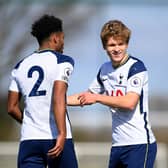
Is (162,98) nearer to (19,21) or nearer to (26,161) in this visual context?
(19,21)

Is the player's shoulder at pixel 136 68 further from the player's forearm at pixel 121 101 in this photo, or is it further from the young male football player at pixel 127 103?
the player's forearm at pixel 121 101

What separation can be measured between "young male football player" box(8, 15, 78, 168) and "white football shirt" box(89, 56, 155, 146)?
32 cm

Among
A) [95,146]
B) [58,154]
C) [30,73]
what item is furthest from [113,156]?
[95,146]

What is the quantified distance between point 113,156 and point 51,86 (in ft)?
2.05

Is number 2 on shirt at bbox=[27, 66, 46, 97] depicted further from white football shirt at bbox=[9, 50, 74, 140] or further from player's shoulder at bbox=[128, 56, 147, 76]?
player's shoulder at bbox=[128, 56, 147, 76]

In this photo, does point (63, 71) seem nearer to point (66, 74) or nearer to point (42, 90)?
point (66, 74)

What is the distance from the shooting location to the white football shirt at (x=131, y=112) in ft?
14.1

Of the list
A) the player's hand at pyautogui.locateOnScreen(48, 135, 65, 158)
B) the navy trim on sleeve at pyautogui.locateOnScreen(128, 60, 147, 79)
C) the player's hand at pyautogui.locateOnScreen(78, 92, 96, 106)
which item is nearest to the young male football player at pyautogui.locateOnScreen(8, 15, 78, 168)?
the player's hand at pyautogui.locateOnScreen(48, 135, 65, 158)

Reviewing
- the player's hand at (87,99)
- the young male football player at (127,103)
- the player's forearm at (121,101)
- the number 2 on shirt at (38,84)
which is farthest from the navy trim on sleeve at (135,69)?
the number 2 on shirt at (38,84)

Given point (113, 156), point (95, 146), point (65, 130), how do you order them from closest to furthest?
1. point (65, 130)
2. point (113, 156)
3. point (95, 146)

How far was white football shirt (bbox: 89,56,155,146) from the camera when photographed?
14.1ft

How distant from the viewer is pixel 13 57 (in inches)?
368

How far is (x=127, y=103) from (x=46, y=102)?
0.48 metres

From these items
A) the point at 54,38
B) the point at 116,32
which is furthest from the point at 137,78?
the point at 54,38
